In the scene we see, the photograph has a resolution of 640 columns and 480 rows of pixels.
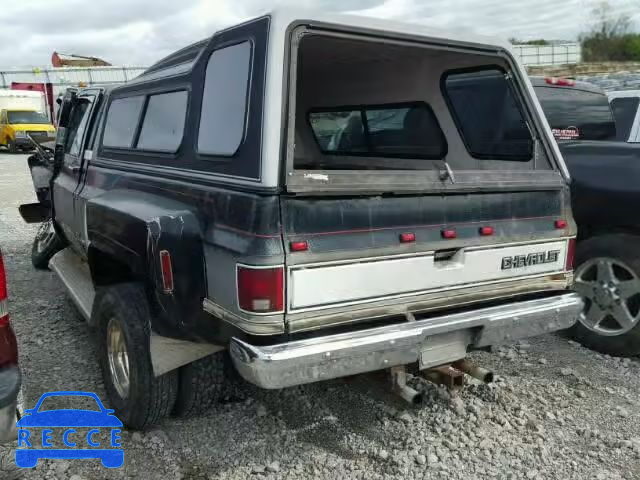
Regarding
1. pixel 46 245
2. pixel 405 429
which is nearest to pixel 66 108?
pixel 46 245

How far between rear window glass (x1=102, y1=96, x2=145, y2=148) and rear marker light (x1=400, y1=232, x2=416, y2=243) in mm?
2154

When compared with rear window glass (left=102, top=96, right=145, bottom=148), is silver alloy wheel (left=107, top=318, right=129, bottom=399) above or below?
below

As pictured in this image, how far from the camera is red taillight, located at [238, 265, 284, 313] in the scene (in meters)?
2.49

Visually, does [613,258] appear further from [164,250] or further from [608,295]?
[164,250]

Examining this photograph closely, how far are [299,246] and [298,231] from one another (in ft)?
0.22

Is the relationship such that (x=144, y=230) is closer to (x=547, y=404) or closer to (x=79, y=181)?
(x=79, y=181)

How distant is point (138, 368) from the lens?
3.16 meters

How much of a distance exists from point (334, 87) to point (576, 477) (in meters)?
3.25

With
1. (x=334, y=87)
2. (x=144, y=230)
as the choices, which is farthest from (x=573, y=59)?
(x=144, y=230)

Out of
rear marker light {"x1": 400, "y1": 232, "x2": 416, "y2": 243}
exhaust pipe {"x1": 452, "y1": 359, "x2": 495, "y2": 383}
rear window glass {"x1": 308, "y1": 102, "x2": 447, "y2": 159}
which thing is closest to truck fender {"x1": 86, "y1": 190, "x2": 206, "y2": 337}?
rear marker light {"x1": 400, "y1": 232, "x2": 416, "y2": 243}

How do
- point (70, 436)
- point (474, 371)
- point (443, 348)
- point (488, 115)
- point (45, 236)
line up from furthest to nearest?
point (45, 236) < point (488, 115) < point (70, 436) < point (474, 371) < point (443, 348)

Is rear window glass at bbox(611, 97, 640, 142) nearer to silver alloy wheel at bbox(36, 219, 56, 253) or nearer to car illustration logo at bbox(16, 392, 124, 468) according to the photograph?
car illustration logo at bbox(16, 392, 124, 468)

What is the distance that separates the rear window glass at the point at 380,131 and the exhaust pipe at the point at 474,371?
63.9 inches

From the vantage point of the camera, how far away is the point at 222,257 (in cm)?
265
